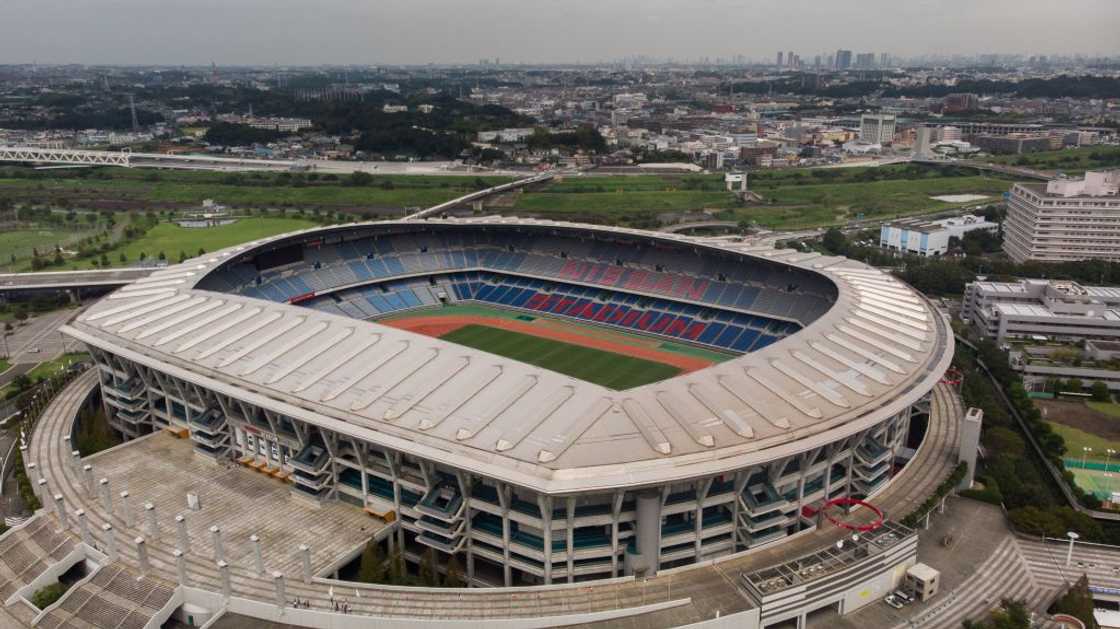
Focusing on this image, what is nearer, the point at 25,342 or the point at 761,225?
the point at 25,342

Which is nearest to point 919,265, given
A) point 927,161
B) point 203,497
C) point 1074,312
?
point 1074,312

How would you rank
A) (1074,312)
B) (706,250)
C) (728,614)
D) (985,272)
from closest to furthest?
(728,614), (1074,312), (706,250), (985,272)

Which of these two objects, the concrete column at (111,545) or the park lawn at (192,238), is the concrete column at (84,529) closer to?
the concrete column at (111,545)

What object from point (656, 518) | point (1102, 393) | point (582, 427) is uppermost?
point (582, 427)

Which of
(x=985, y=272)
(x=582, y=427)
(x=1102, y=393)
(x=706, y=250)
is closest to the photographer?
(x=582, y=427)

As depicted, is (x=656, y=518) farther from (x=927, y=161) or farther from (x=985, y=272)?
(x=927, y=161)

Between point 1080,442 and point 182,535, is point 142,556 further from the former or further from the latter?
point 1080,442

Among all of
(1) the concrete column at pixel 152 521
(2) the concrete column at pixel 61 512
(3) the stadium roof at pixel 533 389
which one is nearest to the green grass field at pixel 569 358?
(3) the stadium roof at pixel 533 389
